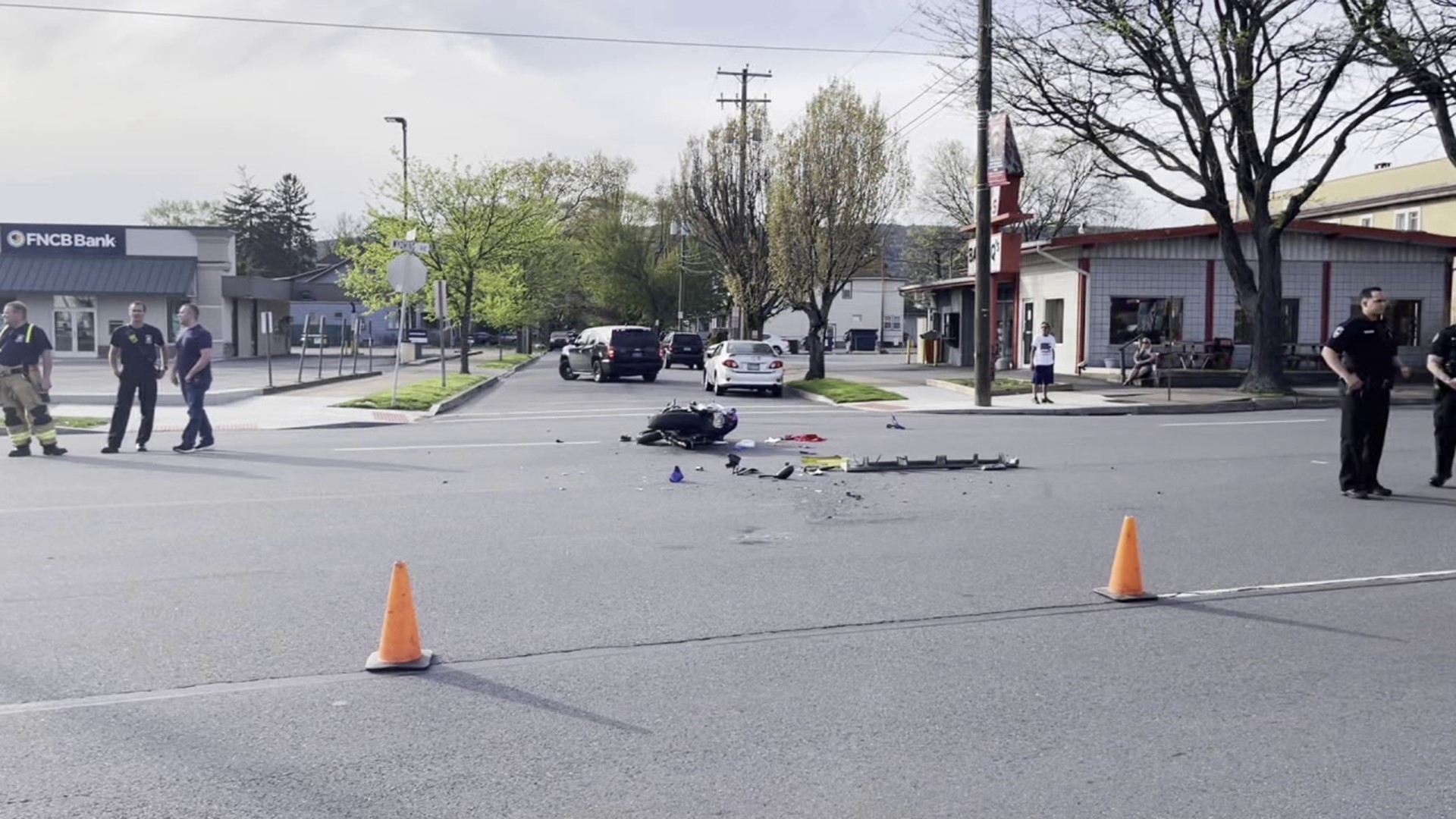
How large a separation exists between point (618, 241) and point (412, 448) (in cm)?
6607

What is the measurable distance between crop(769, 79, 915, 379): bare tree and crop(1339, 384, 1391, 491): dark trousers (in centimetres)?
2128

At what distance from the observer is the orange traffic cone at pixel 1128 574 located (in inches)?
292

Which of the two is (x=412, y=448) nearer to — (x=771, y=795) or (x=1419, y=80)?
(x=771, y=795)

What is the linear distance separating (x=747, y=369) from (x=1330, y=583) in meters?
21.3

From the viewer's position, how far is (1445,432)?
11852mm

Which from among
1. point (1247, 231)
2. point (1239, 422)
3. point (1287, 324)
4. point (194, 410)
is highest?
point (1247, 231)

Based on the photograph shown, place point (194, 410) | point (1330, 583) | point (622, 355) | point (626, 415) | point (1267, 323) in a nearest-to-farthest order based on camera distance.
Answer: point (1330, 583) → point (194, 410) → point (626, 415) → point (1267, 323) → point (622, 355)

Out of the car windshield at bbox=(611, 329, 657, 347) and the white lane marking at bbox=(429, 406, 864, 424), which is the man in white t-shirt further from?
the car windshield at bbox=(611, 329, 657, 347)

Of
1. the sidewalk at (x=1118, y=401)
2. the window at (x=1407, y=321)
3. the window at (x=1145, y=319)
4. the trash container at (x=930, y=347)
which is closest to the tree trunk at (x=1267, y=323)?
the sidewalk at (x=1118, y=401)

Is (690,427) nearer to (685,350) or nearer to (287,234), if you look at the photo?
(685,350)

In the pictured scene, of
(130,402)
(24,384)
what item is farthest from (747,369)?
(24,384)

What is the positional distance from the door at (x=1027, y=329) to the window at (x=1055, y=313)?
3.19 feet

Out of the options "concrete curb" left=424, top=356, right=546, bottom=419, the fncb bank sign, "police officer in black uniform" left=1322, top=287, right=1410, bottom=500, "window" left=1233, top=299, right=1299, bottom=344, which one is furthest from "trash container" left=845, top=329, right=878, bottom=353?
"police officer in black uniform" left=1322, top=287, right=1410, bottom=500

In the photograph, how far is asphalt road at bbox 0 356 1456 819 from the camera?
14.9ft
